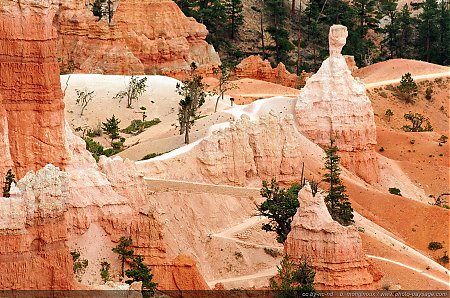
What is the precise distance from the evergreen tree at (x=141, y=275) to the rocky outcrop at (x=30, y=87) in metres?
5.03

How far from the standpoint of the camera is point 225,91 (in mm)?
126000

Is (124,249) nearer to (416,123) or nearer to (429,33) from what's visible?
(416,123)

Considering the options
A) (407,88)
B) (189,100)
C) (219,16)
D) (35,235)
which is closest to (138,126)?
(189,100)

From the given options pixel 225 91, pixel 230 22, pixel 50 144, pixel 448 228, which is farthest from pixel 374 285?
pixel 230 22

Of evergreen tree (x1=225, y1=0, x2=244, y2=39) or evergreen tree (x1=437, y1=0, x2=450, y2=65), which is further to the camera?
evergreen tree (x1=437, y1=0, x2=450, y2=65)

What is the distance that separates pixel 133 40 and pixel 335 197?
4885cm

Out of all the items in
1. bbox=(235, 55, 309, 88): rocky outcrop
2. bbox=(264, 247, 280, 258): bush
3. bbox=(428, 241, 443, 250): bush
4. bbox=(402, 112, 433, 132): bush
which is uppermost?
bbox=(235, 55, 309, 88): rocky outcrop

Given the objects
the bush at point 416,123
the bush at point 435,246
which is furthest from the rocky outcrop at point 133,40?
the bush at point 435,246

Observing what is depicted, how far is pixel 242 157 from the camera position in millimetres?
90562

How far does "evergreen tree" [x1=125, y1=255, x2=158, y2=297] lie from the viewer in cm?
6950

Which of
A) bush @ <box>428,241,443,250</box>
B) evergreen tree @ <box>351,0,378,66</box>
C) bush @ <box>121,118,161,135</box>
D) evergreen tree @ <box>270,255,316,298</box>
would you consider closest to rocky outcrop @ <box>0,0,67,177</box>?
evergreen tree @ <box>270,255,316,298</box>

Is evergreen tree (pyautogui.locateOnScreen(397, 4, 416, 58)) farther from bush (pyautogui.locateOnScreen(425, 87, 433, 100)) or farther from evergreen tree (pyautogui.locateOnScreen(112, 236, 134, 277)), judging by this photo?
evergreen tree (pyautogui.locateOnScreen(112, 236, 134, 277))

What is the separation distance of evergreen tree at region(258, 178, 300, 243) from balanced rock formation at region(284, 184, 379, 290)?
650cm

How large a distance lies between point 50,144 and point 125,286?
7.70 metres
